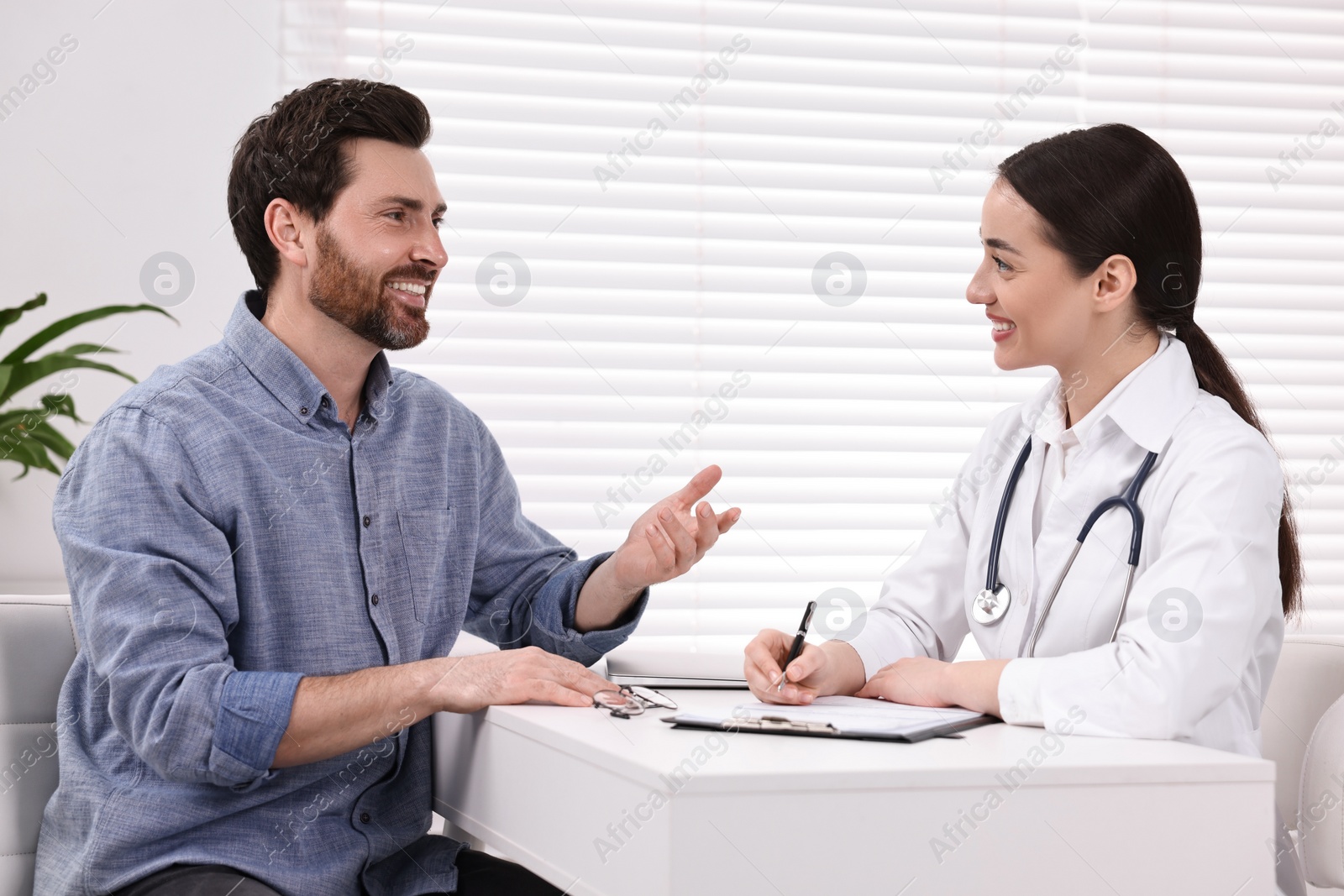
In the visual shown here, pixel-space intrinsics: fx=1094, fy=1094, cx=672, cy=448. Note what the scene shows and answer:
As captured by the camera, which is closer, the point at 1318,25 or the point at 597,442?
the point at 597,442

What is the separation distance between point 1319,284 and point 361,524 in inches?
97.6

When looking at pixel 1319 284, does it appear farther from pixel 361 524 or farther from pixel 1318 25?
pixel 361 524

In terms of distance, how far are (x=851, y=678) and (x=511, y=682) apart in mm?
417

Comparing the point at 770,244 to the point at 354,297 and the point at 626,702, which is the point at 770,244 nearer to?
the point at 354,297

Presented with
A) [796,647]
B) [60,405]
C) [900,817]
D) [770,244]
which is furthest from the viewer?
[770,244]

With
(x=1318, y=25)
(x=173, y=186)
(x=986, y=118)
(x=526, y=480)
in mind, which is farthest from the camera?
(x=1318, y=25)

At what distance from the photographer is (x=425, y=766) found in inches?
53.2

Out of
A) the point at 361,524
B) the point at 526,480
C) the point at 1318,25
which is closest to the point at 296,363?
the point at 361,524

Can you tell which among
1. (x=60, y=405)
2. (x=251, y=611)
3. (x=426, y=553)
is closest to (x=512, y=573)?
(x=426, y=553)

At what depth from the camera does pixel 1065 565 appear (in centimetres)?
130

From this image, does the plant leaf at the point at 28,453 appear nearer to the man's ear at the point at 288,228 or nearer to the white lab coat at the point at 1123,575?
the man's ear at the point at 288,228

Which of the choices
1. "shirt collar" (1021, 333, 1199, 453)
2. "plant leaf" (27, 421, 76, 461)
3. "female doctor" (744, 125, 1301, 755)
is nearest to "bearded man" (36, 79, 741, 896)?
"female doctor" (744, 125, 1301, 755)

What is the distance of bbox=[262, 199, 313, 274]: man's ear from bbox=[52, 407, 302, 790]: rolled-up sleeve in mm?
375

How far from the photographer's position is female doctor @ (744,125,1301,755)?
108 cm
